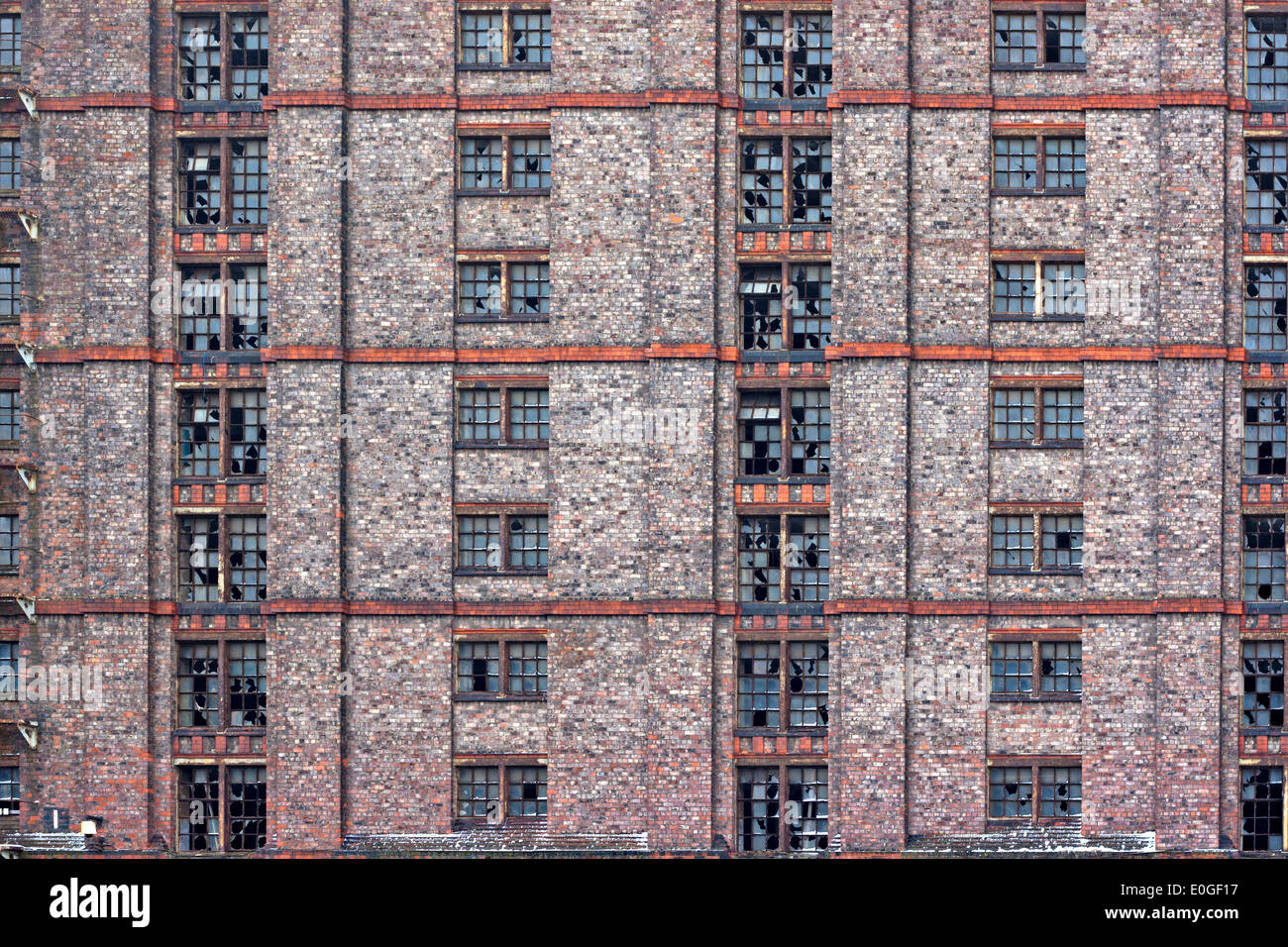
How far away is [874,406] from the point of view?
3812 cm

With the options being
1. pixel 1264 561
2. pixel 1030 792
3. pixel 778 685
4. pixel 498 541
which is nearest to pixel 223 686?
pixel 498 541

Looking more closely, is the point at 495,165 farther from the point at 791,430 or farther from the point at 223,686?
the point at 223,686

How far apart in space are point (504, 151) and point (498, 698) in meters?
13.5

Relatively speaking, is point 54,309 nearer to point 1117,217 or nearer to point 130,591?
point 130,591

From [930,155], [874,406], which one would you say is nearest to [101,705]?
[874,406]

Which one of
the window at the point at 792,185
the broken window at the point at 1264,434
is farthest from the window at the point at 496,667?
the broken window at the point at 1264,434

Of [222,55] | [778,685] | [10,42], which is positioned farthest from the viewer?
[10,42]

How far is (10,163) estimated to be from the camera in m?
39.9

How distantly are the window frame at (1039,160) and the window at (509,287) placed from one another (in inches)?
443

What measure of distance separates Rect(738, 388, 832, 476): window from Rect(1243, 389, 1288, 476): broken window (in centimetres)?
1033

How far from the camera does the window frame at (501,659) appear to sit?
38.4 meters

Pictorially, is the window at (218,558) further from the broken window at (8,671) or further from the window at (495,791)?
the window at (495,791)

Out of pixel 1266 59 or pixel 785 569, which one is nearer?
pixel 785 569

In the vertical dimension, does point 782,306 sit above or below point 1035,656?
above
